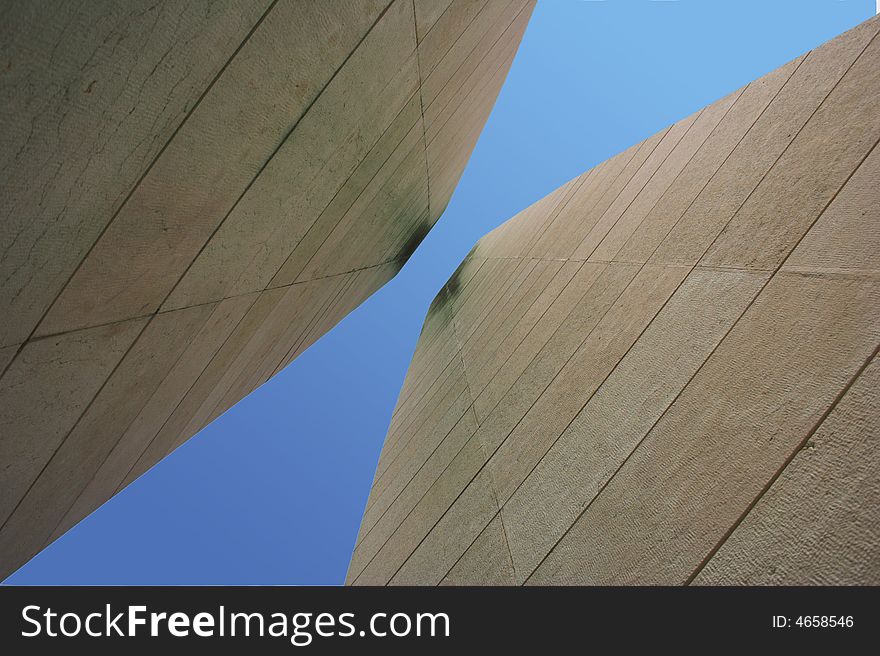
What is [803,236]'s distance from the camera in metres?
3.51

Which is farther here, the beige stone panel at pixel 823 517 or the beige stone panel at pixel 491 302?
the beige stone panel at pixel 491 302

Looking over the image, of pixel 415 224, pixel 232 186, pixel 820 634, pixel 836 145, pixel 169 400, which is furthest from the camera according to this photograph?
pixel 415 224

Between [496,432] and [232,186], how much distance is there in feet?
11.9

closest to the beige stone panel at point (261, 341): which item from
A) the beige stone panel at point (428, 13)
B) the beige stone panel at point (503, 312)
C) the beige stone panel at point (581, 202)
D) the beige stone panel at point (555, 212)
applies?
the beige stone panel at point (503, 312)

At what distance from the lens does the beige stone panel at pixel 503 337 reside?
8.38m

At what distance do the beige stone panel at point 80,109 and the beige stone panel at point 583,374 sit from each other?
3.67m

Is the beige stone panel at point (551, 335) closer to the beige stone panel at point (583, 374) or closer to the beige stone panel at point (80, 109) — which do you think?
the beige stone panel at point (583, 374)

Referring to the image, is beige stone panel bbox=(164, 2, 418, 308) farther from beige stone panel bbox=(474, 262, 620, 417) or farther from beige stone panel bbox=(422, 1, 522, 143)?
beige stone panel bbox=(474, 262, 620, 417)

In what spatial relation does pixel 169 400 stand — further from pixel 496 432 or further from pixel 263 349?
pixel 496 432

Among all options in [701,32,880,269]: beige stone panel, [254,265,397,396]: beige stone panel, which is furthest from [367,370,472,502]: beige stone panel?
[701,32,880,269]: beige stone panel

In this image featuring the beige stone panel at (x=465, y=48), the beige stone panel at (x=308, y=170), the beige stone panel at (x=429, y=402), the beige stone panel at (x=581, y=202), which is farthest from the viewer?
the beige stone panel at (x=429, y=402)

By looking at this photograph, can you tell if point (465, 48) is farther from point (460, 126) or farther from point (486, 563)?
point (486, 563)

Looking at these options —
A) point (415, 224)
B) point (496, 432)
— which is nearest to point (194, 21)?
point (496, 432)

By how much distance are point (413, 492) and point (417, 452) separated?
55.6 inches
